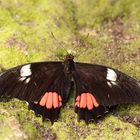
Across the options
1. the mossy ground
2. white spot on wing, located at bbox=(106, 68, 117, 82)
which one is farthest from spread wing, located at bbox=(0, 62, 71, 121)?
white spot on wing, located at bbox=(106, 68, 117, 82)

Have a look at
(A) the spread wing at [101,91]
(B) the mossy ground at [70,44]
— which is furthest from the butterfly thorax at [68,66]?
(B) the mossy ground at [70,44]

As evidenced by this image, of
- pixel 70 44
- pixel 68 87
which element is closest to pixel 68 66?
pixel 68 87

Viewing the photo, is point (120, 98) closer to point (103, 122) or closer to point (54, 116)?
point (103, 122)

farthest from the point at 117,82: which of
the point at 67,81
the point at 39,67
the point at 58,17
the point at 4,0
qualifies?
the point at 4,0

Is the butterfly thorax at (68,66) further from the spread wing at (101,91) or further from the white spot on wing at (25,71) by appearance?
the white spot on wing at (25,71)

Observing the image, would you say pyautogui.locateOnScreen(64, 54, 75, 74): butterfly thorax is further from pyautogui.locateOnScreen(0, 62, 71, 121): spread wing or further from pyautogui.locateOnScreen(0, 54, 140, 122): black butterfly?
pyautogui.locateOnScreen(0, 62, 71, 121): spread wing

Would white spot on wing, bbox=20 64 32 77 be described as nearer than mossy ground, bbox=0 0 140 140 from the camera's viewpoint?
No
